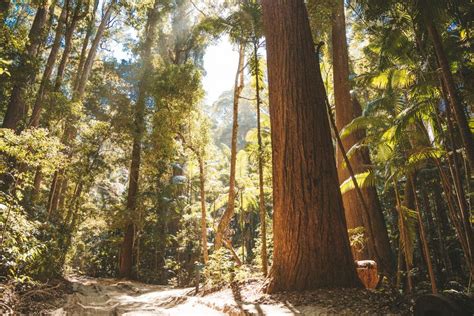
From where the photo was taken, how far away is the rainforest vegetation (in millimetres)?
3898

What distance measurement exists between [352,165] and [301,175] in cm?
348

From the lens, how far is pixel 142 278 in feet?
48.9

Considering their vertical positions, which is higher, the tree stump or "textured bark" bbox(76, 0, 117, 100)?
"textured bark" bbox(76, 0, 117, 100)

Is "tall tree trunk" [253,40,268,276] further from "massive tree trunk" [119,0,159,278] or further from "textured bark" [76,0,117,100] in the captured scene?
"massive tree trunk" [119,0,159,278]

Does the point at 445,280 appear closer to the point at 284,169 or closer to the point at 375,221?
the point at 375,221

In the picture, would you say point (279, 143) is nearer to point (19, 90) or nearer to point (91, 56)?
point (19, 90)

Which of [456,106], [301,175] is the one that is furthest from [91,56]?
[456,106]

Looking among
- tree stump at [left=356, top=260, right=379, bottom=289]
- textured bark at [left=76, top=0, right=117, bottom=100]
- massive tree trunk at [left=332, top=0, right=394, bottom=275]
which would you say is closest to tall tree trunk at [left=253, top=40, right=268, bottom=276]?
massive tree trunk at [left=332, top=0, right=394, bottom=275]

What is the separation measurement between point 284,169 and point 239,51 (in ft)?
20.6

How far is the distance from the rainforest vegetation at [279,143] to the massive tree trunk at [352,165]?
0.04 meters

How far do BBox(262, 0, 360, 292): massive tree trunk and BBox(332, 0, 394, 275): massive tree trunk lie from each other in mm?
1885

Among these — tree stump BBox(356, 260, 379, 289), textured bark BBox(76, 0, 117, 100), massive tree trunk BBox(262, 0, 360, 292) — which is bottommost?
tree stump BBox(356, 260, 379, 289)

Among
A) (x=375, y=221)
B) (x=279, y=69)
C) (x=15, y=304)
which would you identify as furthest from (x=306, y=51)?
(x=15, y=304)

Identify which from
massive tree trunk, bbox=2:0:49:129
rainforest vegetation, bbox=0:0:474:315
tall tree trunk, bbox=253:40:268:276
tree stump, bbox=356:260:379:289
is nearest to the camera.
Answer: rainforest vegetation, bbox=0:0:474:315
